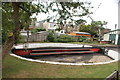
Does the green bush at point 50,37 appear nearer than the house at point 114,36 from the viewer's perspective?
Yes

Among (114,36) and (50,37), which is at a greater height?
(114,36)

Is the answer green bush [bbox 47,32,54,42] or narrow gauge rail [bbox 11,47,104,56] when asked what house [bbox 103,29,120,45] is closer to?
green bush [bbox 47,32,54,42]

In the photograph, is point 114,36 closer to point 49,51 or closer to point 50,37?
point 50,37

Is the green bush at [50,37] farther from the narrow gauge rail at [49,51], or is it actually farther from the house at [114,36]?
the house at [114,36]

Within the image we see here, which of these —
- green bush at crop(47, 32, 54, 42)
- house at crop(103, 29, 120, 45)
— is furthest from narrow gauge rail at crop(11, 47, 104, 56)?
house at crop(103, 29, 120, 45)

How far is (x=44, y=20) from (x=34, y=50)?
15.5 ft

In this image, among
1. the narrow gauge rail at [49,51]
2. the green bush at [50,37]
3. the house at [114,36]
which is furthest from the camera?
the house at [114,36]

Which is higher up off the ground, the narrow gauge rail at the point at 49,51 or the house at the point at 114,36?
the house at the point at 114,36

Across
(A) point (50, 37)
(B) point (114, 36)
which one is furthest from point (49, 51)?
(B) point (114, 36)

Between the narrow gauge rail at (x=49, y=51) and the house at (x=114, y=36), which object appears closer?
the narrow gauge rail at (x=49, y=51)

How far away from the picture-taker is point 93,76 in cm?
456

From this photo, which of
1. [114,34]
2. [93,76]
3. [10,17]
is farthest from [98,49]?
[114,34]

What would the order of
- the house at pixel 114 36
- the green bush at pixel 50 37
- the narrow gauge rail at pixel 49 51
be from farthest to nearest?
1. the house at pixel 114 36
2. the green bush at pixel 50 37
3. the narrow gauge rail at pixel 49 51

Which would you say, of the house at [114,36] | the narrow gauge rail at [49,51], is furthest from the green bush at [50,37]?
the house at [114,36]
